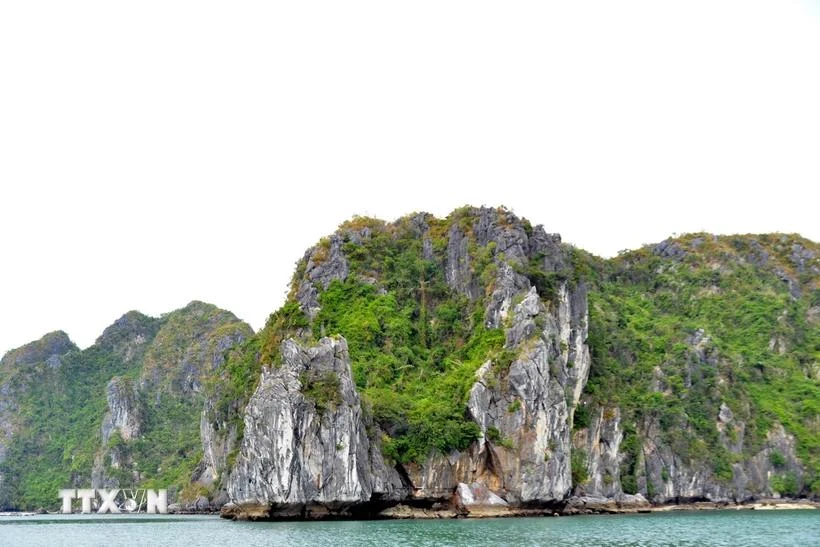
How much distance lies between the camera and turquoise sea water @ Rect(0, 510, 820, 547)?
117 feet

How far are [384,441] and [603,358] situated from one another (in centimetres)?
2599

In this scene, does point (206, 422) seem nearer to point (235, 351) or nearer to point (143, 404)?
point (235, 351)

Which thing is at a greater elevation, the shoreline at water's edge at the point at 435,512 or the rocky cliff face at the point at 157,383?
the rocky cliff face at the point at 157,383

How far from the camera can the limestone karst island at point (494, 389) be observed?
53406mm

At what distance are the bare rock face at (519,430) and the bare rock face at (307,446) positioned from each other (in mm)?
4938

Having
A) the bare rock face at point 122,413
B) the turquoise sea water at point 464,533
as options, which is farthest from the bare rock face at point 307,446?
the bare rock face at point 122,413

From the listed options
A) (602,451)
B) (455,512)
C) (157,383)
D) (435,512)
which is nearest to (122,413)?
(157,383)

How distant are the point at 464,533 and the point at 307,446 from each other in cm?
1455

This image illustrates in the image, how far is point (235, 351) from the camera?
88.5m

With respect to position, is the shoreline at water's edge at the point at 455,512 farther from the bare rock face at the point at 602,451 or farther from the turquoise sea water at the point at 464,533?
the turquoise sea water at the point at 464,533

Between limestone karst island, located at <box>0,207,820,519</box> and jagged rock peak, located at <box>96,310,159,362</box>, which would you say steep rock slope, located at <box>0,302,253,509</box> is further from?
limestone karst island, located at <box>0,207,820,519</box>

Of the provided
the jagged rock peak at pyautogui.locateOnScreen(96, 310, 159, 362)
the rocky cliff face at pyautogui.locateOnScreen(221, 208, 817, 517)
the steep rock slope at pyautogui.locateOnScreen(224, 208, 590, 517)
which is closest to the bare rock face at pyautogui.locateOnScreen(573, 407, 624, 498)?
the rocky cliff face at pyautogui.locateOnScreen(221, 208, 817, 517)

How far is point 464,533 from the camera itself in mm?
39688

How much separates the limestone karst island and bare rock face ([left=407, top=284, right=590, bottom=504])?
126 mm
